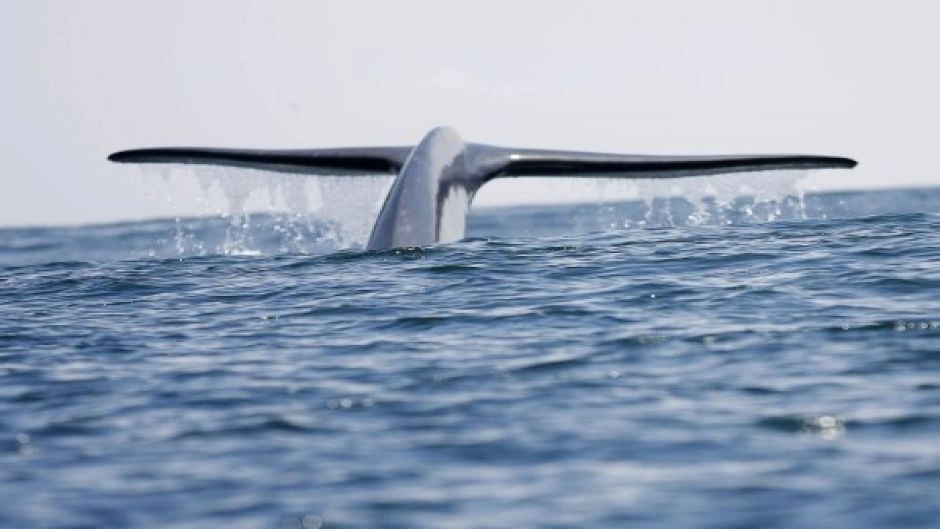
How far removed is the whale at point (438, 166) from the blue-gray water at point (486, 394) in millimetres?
507

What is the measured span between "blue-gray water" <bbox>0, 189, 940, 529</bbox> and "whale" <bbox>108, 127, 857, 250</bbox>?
0.51 metres

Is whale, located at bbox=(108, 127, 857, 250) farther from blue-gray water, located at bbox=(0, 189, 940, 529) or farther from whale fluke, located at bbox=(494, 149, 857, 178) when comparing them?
blue-gray water, located at bbox=(0, 189, 940, 529)

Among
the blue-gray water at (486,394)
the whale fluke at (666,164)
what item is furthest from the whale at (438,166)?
the blue-gray water at (486,394)

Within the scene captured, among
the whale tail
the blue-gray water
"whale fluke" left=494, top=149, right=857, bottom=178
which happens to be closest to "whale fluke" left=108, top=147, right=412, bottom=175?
the whale tail

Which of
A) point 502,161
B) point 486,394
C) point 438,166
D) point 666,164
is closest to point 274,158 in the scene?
point 438,166

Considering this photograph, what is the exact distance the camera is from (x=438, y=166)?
67.6ft

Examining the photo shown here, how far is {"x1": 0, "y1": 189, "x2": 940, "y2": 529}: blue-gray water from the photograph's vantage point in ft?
29.1

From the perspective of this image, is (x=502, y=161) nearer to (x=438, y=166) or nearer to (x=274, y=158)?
(x=438, y=166)

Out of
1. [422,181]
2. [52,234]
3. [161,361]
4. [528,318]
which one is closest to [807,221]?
[422,181]

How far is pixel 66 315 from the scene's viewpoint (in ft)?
57.5

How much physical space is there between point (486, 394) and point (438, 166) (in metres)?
9.27

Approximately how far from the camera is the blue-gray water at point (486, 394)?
8859mm

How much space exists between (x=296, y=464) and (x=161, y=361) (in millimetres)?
4271

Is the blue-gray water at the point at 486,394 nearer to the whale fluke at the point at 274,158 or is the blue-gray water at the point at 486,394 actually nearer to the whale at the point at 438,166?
the whale at the point at 438,166
